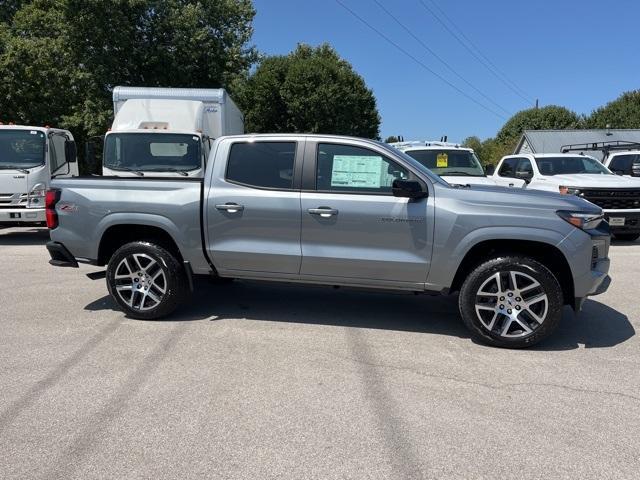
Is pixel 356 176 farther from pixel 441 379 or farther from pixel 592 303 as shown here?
pixel 592 303

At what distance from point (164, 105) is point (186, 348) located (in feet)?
24.6

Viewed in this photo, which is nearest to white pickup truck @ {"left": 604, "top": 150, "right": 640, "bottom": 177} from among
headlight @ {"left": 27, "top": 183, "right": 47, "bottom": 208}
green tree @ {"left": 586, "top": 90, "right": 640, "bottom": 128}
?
headlight @ {"left": 27, "top": 183, "right": 47, "bottom": 208}

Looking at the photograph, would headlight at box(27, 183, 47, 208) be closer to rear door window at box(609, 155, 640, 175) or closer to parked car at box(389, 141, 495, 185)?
parked car at box(389, 141, 495, 185)

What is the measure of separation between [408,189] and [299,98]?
99.6 ft

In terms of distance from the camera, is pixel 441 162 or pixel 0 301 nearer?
pixel 0 301

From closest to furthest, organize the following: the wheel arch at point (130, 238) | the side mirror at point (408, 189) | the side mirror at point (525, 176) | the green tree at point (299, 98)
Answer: the side mirror at point (408, 189) < the wheel arch at point (130, 238) < the side mirror at point (525, 176) < the green tree at point (299, 98)

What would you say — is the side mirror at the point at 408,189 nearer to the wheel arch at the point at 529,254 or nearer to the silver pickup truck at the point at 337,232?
the silver pickup truck at the point at 337,232

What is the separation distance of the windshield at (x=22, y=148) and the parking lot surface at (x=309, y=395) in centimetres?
599

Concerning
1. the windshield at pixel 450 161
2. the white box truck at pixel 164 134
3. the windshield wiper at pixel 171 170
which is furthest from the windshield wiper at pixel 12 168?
the windshield at pixel 450 161

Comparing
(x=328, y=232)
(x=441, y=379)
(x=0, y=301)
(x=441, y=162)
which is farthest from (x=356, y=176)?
(x=441, y=162)

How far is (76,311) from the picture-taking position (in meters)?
5.78

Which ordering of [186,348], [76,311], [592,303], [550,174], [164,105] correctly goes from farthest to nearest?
1. [550,174]
2. [164,105]
3. [592,303]
4. [76,311]
5. [186,348]

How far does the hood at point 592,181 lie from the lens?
10367mm

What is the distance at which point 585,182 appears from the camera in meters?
10.5
